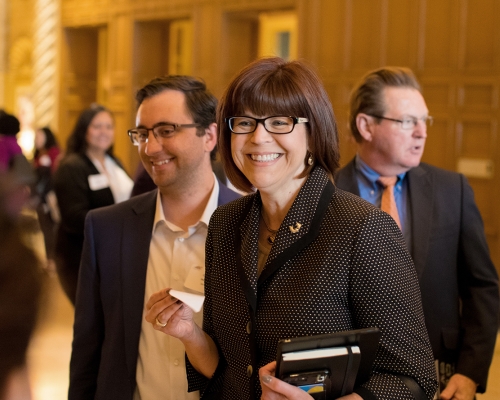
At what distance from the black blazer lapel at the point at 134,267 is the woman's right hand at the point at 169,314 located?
47 centimetres

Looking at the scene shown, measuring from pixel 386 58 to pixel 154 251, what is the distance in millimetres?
6676

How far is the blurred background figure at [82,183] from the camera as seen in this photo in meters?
4.97

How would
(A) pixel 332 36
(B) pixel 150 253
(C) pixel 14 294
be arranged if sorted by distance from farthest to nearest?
(A) pixel 332 36, (B) pixel 150 253, (C) pixel 14 294

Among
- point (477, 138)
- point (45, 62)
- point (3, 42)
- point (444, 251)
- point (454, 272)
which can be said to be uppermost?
point (3, 42)

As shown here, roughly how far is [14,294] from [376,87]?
9.04ft

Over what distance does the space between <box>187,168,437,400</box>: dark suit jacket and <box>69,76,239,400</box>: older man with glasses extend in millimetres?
611

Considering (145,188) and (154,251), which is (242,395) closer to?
(154,251)

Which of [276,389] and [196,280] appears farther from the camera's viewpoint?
[196,280]

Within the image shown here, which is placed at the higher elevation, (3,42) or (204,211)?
(3,42)

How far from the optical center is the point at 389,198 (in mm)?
3123

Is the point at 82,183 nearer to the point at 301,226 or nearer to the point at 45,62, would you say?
the point at 301,226

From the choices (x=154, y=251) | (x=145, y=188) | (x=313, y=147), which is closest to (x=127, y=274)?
(x=154, y=251)

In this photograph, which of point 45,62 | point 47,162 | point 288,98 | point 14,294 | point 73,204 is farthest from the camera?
point 45,62

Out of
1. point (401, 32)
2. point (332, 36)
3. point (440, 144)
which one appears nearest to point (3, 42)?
point (332, 36)
